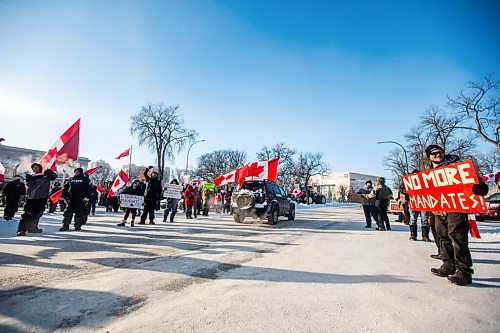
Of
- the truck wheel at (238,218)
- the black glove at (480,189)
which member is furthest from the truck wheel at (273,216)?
the black glove at (480,189)

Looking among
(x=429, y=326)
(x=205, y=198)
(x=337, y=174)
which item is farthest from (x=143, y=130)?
(x=337, y=174)

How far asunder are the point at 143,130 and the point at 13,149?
58212 millimetres

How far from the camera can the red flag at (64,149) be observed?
765 centimetres

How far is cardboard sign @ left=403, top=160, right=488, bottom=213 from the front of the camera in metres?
3.71

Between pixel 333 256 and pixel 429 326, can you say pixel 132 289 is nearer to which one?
pixel 429 326

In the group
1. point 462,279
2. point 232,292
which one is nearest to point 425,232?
point 462,279

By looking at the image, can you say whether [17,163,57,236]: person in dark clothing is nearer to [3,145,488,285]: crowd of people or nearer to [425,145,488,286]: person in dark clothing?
[3,145,488,285]: crowd of people

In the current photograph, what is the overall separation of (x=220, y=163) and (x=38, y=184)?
65.4 metres

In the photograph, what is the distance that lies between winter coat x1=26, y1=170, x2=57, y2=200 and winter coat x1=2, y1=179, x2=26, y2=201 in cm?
413

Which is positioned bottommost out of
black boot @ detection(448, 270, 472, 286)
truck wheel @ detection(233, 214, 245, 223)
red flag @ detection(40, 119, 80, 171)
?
black boot @ detection(448, 270, 472, 286)

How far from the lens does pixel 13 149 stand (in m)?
72.7

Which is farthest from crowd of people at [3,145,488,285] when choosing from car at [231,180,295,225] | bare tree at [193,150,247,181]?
Result: bare tree at [193,150,247,181]

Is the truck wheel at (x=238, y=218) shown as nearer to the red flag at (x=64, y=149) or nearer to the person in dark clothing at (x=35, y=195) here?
the red flag at (x=64, y=149)

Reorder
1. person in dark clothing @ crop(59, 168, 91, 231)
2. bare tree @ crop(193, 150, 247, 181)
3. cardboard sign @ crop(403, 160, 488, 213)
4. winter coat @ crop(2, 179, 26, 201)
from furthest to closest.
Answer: bare tree @ crop(193, 150, 247, 181)
winter coat @ crop(2, 179, 26, 201)
person in dark clothing @ crop(59, 168, 91, 231)
cardboard sign @ crop(403, 160, 488, 213)
